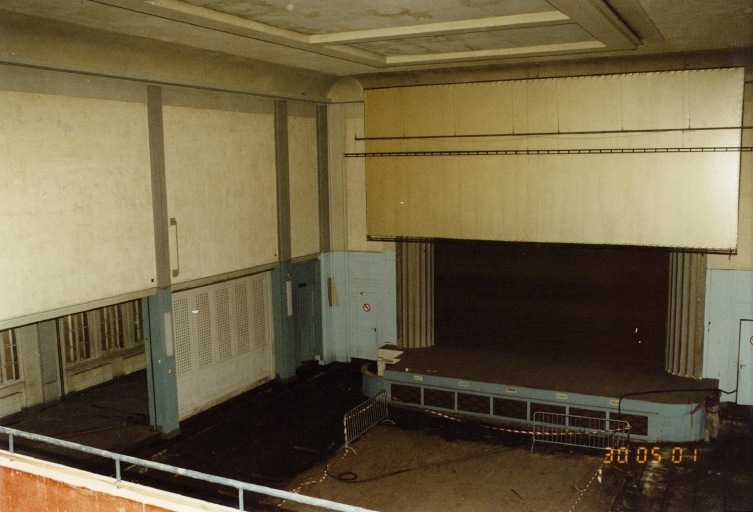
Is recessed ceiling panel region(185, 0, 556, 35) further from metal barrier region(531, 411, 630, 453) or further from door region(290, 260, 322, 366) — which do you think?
metal barrier region(531, 411, 630, 453)

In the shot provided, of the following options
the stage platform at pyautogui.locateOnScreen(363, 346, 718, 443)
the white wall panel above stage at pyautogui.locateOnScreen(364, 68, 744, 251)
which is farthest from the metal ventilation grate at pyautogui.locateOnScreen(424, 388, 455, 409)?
the white wall panel above stage at pyautogui.locateOnScreen(364, 68, 744, 251)

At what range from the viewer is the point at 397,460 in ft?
34.3

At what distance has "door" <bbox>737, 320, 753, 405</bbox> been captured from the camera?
1189 cm

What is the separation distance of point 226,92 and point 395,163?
3738mm

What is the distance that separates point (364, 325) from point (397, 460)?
5014 millimetres

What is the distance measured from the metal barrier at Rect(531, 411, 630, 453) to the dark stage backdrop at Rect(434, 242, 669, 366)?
212 centimetres

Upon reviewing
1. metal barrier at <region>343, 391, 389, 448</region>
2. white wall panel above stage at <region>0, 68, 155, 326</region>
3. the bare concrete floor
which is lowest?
the bare concrete floor

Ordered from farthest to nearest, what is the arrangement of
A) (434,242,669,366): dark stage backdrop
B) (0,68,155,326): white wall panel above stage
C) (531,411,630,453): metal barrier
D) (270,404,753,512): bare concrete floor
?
(434,242,669,366): dark stage backdrop, (531,411,630,453): metal barrier, (270,404,753,512): bare concrete floor, (0,68,155,326): white wall panel above stage

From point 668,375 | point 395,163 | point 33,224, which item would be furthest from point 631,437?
point 33,224

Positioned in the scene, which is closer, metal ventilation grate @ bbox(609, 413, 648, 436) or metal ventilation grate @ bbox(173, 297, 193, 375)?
metal ventilation grate @ bbox(609, 413, 648, 436)

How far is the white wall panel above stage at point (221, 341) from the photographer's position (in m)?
11.5

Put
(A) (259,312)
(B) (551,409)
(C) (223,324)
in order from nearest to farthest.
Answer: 1. (B) (551,409)
2. (C) (223,324)
3. (A) (259,312)

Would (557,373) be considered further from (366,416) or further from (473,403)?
(366,416)

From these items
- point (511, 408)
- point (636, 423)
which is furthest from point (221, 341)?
point (636, 423)
